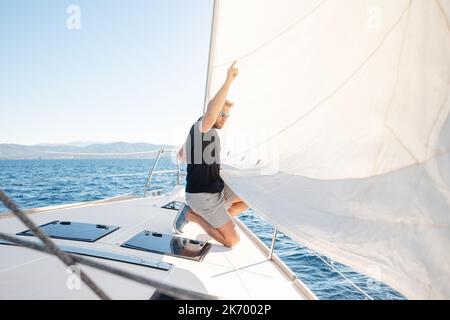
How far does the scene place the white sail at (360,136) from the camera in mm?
762

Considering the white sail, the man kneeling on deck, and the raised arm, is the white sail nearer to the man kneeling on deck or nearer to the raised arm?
the raised arm

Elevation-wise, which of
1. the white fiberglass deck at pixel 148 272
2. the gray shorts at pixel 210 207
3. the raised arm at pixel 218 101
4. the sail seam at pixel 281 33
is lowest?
the white fiberglass deck at pixel 148 272

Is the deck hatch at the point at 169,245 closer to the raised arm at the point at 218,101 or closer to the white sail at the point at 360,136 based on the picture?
the white sail at the point at 360,136

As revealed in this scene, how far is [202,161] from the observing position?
2.38m

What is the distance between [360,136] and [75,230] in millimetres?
2112

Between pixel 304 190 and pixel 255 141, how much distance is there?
0.68 m

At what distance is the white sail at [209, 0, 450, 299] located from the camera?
762 mm

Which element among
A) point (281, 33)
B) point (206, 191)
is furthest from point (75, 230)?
point (281, 33)

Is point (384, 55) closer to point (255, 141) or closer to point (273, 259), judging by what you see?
point (255, 141)

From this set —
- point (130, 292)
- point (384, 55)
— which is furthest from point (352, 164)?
point (130, 292)

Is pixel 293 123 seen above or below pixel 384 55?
below

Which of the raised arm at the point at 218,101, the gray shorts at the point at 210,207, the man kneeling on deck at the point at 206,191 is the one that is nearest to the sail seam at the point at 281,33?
the raised arm at the point at 218,101

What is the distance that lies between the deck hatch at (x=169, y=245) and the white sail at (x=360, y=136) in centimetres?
67

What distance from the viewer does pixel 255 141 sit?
179 centimetres
